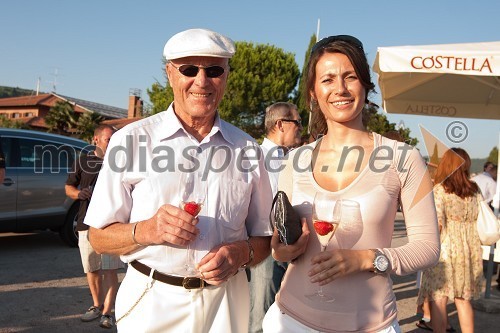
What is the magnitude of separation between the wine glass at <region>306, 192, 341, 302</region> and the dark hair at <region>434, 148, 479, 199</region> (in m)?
3.48

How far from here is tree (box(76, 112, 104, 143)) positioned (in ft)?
124

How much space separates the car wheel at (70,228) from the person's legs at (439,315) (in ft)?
20.5

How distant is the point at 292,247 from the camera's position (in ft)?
6.57

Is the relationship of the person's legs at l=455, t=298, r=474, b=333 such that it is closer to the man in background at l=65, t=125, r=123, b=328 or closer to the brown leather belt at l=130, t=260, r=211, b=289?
the man in background at l=65, t=125, r=123, b=328

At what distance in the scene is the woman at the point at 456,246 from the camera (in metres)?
5.09

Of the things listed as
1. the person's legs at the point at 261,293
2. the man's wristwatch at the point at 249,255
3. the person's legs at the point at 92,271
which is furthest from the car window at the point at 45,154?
the man's wristwatch at the point at 249,255

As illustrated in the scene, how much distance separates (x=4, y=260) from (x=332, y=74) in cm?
734

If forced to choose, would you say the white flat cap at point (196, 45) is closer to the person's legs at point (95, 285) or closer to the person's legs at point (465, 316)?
the person's legs at point (95, 285)

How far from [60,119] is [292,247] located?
41228mm

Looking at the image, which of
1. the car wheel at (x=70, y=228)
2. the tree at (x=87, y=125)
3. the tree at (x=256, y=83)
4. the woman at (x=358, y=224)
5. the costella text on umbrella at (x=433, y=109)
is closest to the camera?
the woman at (x=358, y=224)

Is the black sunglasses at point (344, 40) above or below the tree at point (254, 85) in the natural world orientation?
below

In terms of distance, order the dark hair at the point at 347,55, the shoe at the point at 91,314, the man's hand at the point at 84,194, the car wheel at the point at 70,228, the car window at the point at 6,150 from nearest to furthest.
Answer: the dark hair at the point at 347,55, the shoe at the point at 91,314, the man's hand at the point at 84,194, the car window at the point at 6,150, the car wheel at the point at 70,228

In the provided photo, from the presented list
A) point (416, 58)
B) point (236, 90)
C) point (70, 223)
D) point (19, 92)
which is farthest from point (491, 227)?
point (19, 92)

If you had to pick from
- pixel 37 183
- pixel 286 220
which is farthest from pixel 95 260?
pixel 286 220
